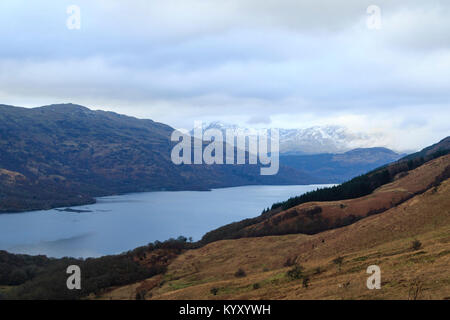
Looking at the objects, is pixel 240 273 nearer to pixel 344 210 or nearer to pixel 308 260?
pixel 308 260

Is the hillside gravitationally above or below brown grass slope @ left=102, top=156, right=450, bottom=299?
above

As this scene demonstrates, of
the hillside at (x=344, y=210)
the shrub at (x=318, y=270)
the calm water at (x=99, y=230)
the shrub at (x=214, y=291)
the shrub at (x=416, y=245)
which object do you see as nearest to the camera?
the shrub at (x=416, y=245)

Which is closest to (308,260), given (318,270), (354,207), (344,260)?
(344,260)

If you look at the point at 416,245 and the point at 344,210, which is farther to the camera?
the point at 344,210

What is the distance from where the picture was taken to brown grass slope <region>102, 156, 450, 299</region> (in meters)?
22.1

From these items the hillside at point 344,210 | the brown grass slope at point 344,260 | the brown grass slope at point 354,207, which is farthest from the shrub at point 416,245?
the brown grass slope at point 354,207

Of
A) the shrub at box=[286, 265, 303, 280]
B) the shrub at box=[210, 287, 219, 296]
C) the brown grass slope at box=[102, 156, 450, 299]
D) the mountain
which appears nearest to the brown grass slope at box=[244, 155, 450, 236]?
the mountain

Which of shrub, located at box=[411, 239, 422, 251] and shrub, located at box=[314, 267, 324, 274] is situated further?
shrub, located at box=[314, 267, 324, 274]

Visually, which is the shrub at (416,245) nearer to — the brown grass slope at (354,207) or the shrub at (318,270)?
the shrub at (318,270)

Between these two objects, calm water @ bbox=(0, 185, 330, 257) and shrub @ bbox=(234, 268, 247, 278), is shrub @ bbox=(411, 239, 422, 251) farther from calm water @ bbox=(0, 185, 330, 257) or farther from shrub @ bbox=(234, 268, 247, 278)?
calm water @ bbox=(0, 185, 330, 257)

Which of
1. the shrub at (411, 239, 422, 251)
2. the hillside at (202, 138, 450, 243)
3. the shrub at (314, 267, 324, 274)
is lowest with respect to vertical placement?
the shrub at (314, 267, 324, 274)

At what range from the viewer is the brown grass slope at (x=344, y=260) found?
871 inches

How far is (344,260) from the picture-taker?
108ft
